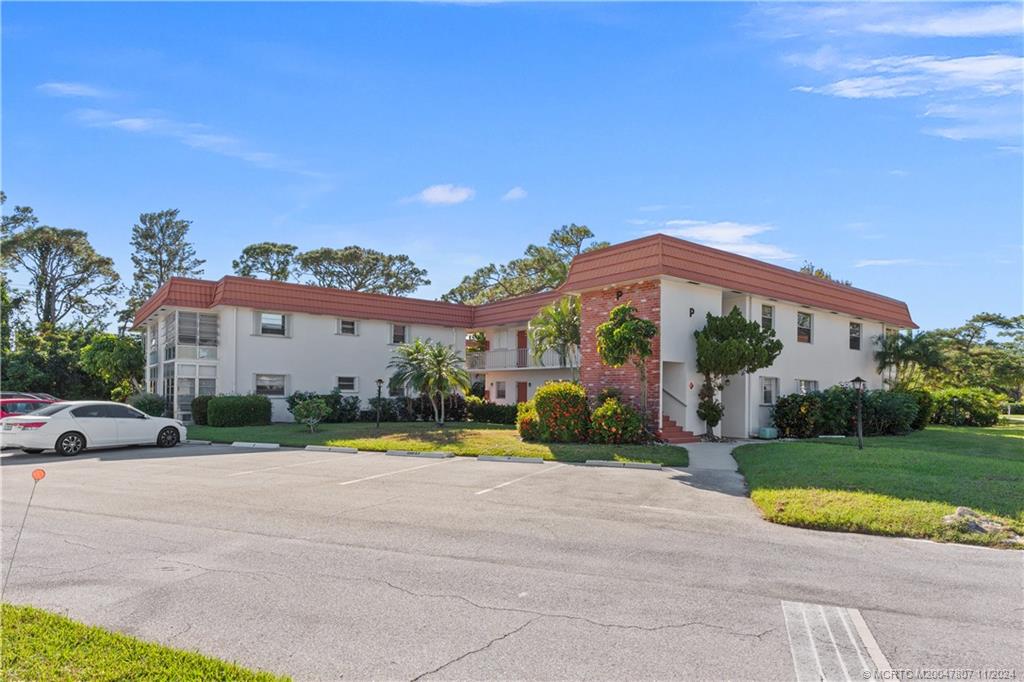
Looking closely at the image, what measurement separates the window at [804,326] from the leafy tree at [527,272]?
68.2 feet

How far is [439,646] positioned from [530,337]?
20074 mm

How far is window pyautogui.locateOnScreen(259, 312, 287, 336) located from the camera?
28062mm

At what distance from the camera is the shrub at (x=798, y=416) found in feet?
67.7

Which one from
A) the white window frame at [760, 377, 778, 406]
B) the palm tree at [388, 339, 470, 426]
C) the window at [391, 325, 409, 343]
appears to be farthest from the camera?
the window at [391, 325, 409, 343]

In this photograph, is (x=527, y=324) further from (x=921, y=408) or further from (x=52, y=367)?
Answer: (x=52, y=367)

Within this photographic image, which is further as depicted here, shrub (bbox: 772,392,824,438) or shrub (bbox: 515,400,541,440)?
shrub (bbox: 772,392,824,438)

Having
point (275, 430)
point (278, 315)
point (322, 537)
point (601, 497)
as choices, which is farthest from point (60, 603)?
point (278, 315)

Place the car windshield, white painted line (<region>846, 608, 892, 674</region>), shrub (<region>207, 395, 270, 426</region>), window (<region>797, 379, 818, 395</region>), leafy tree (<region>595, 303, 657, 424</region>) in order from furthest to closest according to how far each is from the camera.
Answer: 1. shrub (<region>207, 395, 270, 426</region>)
2. window (<region>797, 379, 818, 395</region>)
3. leafy tree (<region>595, 303, 657, 424</region>)
4. the car windshield
5. white painted line (<region>846, 608, 892, 674</region>)

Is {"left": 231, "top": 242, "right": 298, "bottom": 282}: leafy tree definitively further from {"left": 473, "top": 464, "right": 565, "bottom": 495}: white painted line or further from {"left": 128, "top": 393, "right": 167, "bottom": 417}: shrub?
{"left": 473, "top": 464, "right": 565, "bottom": 495}: white painted line

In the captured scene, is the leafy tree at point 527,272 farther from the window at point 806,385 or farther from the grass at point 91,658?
the grass at point 91,658

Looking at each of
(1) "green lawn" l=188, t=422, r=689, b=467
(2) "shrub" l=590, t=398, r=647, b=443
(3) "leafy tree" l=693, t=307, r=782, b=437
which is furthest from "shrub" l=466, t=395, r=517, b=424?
(2) "shrub" l=590, t=398, r=647, b=443

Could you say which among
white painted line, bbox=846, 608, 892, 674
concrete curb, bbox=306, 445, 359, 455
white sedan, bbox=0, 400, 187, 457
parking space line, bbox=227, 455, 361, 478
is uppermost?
white sedan, bbox=0, 400, 187, 457

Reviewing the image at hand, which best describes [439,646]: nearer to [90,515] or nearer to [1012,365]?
[90,515]

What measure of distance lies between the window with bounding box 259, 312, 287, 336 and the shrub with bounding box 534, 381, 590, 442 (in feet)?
49.3
